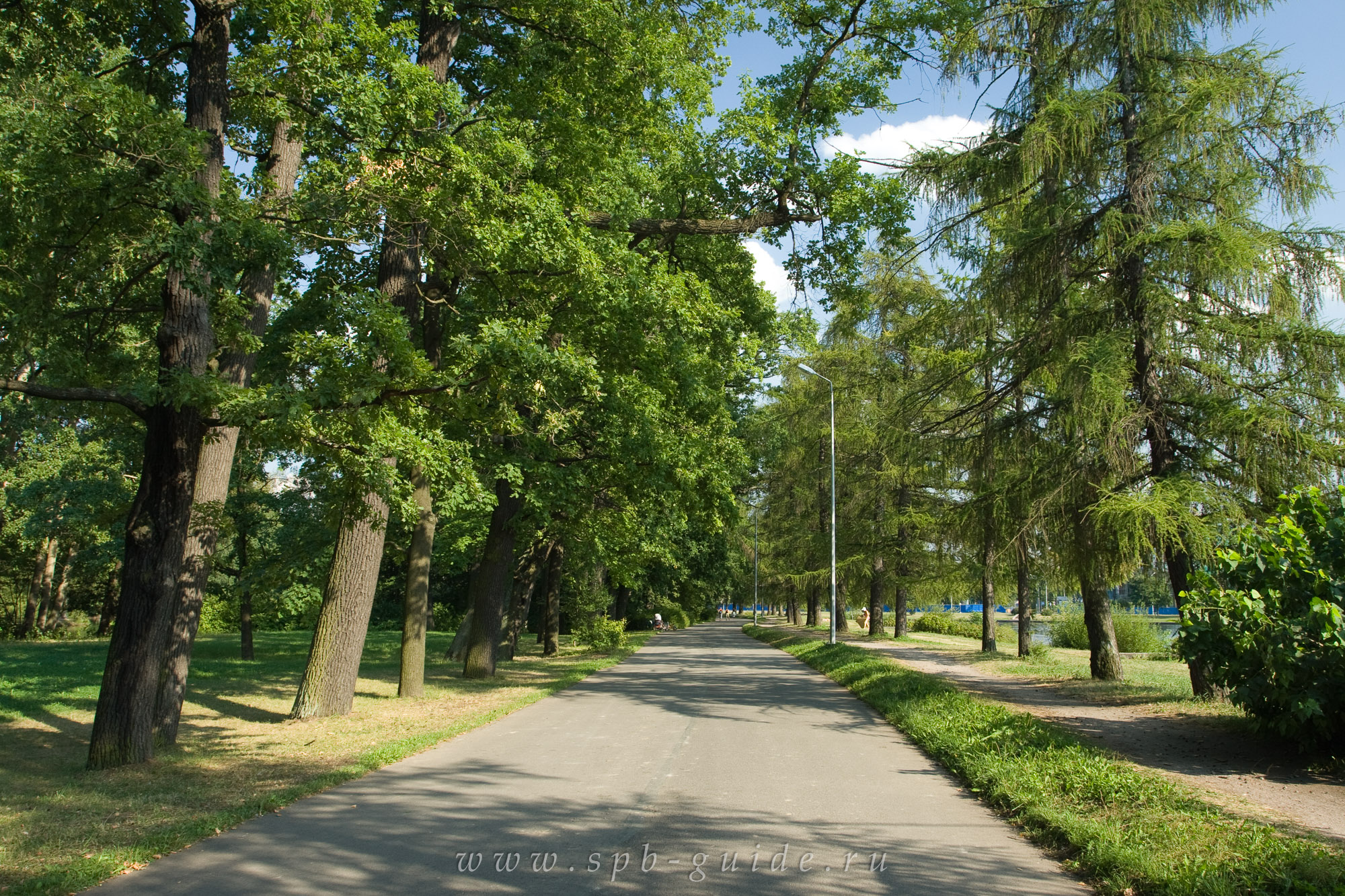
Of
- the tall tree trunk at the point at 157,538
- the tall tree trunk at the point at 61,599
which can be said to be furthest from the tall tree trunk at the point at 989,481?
the tall tree trunk at the point at 61,599

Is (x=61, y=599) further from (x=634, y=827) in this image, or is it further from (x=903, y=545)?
(x=634, y=827)

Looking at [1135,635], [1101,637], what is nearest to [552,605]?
[1101,637]

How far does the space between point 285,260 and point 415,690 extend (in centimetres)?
907

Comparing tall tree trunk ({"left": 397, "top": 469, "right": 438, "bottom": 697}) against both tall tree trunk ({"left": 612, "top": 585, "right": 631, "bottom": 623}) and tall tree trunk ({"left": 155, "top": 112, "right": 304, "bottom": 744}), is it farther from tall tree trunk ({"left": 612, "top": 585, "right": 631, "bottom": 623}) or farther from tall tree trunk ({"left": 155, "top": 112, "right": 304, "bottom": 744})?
tall tree trunk ({"left": 612, "top": 585, "right": 631, "bottom": 623})

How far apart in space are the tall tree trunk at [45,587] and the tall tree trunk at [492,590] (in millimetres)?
26958

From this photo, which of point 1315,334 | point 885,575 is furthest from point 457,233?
point 885,575

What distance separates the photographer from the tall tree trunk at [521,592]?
25250 millimetres

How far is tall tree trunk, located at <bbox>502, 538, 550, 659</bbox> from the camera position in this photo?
2525 cm

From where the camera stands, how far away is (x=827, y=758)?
895cm

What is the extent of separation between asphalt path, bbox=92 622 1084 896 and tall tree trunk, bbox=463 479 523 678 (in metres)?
8.20

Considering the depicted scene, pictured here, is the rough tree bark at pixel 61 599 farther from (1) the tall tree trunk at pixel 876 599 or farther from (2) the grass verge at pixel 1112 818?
(2) the grass verge at pixel 1112 818

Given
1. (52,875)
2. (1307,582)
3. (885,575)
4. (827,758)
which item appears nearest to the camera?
(52,875)

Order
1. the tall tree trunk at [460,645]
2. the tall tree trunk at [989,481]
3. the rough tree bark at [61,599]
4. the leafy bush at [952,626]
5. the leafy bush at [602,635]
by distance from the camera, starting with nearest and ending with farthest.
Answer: the tall tree trunk at [989,481]
the tall tree trunk at [460,645]
the leafy bush at [602,635]
the rough tree bark at [61,599]
the leafy bush at [952,626]

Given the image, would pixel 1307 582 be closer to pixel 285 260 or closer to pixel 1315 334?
pixel 1315 334
